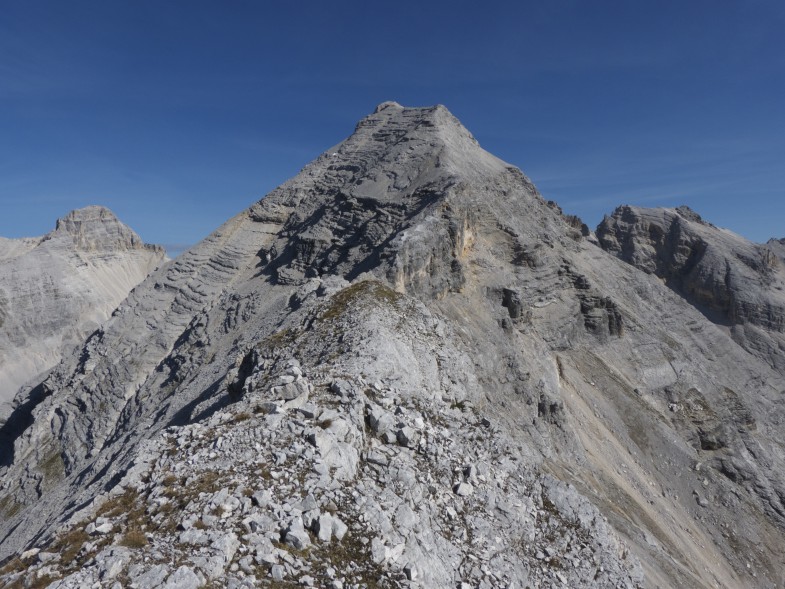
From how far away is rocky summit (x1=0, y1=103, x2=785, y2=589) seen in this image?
14.0m

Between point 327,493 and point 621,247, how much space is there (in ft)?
409

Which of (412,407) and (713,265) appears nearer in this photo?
(412,407)

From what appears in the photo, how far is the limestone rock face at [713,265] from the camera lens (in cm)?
10156

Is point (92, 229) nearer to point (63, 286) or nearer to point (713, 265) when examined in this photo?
point (63, 286)

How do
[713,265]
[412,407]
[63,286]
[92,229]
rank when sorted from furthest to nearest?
[92,229] → [63,286] → [713,265] → [412,407]

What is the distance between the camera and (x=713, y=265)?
110000 millimetres

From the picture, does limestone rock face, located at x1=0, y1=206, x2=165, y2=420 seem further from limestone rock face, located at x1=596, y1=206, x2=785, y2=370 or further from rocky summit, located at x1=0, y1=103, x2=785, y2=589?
limestone rock face, located at x1=596, y1=206, x2=785, y2=370

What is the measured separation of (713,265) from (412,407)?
368 feet

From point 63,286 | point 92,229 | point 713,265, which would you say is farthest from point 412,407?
point 92,229

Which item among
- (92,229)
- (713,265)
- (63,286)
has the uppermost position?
(92,229)

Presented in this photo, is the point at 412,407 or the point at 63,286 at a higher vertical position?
the point at 63,286

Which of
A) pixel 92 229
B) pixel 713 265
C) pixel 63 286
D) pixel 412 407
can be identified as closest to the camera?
pixel 412 407

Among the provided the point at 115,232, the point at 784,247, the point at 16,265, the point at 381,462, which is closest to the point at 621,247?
the point at 784,247

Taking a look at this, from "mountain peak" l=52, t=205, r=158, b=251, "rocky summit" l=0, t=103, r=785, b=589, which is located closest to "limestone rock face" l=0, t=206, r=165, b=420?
"mountain peak" l=52, t=205, r=158, b=251
